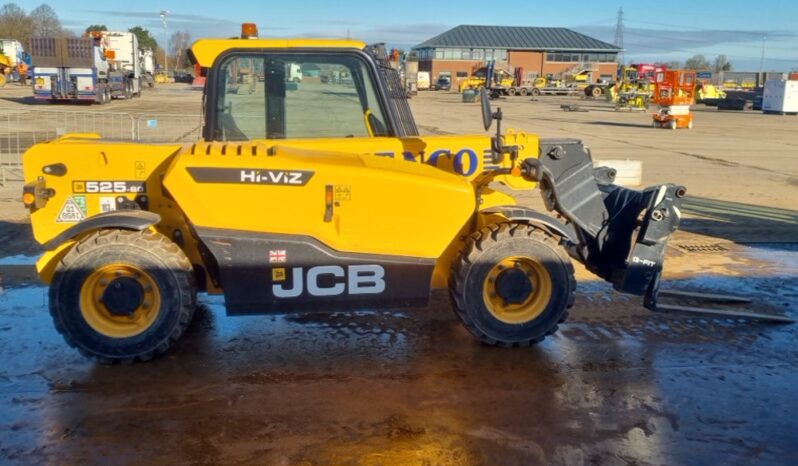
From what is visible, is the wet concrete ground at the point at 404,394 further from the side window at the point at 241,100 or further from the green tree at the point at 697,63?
the green tree at the point at 697,63

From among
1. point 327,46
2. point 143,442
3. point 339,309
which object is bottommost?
point 143,442

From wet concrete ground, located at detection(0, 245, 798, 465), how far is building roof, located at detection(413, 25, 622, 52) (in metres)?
89.9

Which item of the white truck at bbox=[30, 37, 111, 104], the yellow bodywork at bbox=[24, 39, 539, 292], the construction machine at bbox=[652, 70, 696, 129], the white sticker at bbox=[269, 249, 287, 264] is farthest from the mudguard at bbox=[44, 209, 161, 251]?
the white truck at bbox=[30, 37, 111, 104]

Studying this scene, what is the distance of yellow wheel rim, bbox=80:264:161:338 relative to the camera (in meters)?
4.88

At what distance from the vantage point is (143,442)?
397 centimetres

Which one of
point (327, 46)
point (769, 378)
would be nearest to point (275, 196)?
point (327, 46)

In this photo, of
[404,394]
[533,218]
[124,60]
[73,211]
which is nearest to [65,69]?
[124,60]

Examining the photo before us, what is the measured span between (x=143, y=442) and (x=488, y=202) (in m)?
3.06

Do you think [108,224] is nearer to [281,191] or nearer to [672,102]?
[281,191]

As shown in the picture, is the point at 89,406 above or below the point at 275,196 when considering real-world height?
below

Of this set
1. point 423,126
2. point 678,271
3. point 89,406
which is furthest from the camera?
point 423,126

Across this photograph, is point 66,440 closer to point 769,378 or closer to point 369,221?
point 369,221

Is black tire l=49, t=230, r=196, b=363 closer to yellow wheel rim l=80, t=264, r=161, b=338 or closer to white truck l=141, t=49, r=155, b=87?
yellow wheel rim l=80, t=264, r=161, b=338

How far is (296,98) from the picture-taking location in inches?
218
